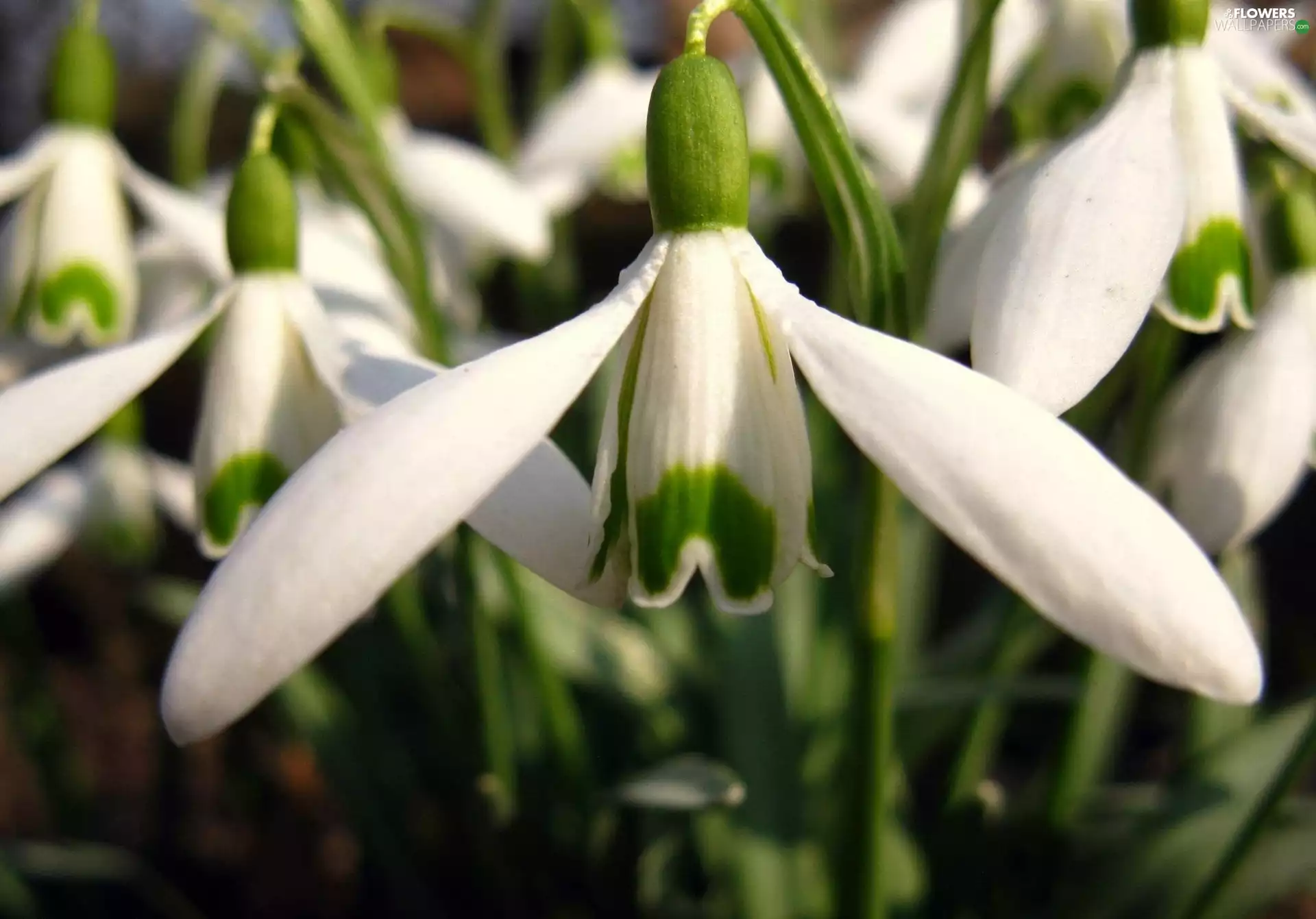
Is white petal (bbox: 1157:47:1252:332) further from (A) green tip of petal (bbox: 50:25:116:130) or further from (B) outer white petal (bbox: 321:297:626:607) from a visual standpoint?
(A) green tip of petal (bbox: 50:25:116:130)

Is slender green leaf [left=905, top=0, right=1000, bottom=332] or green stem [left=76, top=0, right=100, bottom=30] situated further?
green stem [left=76, top=0, right=100, bottom=30]

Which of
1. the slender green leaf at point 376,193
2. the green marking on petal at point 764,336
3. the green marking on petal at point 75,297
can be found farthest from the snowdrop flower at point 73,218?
the green marking on petal at point 764,336

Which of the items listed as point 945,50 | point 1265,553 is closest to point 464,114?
point 945,50

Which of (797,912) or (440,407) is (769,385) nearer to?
(440,407)

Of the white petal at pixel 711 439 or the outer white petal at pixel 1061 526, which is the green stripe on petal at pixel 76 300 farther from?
the outer white petal at pixel 1061 526

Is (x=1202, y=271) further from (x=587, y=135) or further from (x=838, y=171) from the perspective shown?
(x=587, y=135)

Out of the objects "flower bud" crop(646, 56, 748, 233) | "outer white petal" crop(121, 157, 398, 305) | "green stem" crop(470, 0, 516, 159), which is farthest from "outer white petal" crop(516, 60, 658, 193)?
"flower bud" crop(646, 56, 748, 233)
